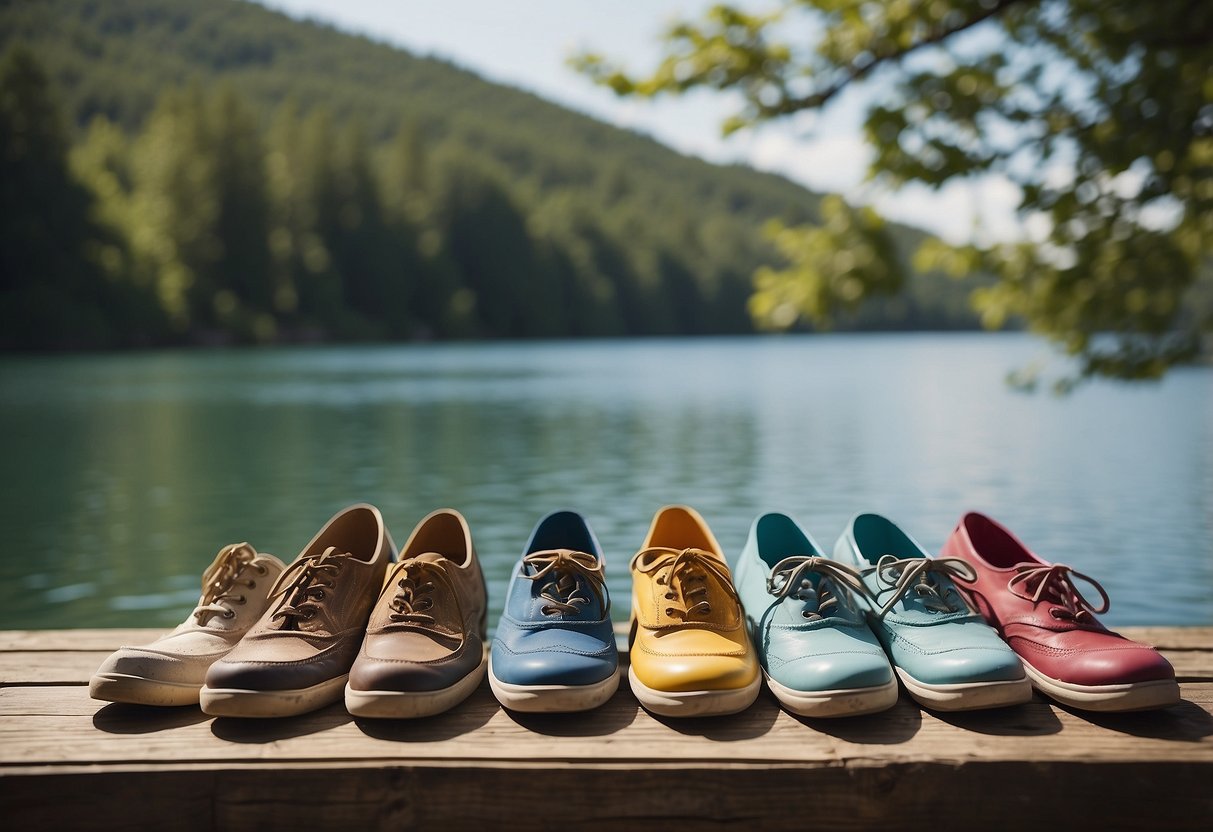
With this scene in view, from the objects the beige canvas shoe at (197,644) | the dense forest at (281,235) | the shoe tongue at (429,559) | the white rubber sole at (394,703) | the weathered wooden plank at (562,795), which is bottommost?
the weathered wooden plank at (562,795)

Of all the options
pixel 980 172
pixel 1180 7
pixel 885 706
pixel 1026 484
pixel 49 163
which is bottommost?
pixel 1026 484

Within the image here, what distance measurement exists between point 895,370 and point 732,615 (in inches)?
1862

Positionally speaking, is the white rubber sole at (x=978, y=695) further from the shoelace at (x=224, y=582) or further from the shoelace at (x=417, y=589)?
the shoelace at (x=224, y=582)

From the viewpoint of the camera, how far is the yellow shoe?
2.17 m

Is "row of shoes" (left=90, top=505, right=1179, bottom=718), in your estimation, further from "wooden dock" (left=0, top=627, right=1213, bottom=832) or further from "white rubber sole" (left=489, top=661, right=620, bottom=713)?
"wooden dock" (left=0, top=627, right=1213, bottom=832)

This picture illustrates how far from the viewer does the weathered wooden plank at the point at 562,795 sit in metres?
1.97

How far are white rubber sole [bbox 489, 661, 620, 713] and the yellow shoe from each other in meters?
0.12

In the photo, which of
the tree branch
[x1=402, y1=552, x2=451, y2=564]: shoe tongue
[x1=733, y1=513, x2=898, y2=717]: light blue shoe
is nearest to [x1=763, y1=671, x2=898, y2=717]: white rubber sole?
[x1=733, y1=513, x2=898, y2=717]: light blue shoe

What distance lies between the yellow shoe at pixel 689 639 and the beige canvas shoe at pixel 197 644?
1.07 meters

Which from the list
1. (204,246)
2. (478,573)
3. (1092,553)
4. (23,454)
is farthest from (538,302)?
(478,573)

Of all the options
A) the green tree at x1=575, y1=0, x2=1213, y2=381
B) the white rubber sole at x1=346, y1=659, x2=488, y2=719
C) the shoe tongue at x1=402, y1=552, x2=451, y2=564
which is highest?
the green tree at x1=575, y1=0, x2=1213, y2=381

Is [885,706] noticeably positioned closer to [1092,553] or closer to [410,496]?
[1092,553]

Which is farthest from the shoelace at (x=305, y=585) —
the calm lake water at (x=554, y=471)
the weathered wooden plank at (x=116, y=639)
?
the calm lake water at (x=554, y=471)

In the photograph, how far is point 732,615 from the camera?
8.00 feet
